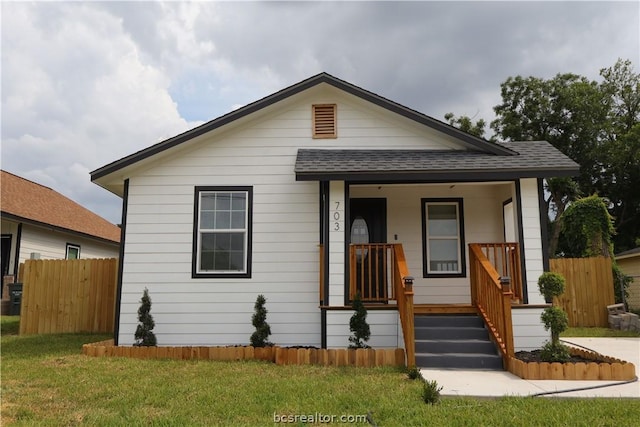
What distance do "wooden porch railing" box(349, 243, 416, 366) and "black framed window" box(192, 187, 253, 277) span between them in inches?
75.9

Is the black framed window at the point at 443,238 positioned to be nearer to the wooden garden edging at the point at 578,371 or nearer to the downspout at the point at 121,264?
the wooden garden edging at the point at 578,371

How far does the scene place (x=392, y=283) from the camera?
7828 mm

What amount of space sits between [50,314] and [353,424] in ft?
30.5

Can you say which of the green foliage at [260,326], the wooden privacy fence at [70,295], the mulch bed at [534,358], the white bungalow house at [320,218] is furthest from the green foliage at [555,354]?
the wooden privacy fence at [70,295]

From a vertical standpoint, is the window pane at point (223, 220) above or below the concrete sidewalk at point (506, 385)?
above

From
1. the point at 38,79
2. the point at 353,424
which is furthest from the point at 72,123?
the point at 353,424

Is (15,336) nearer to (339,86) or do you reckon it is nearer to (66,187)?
(339,86)

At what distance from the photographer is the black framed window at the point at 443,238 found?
29.6 ft

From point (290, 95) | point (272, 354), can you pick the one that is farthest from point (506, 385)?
point (290, 95)

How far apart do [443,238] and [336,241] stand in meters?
2.65

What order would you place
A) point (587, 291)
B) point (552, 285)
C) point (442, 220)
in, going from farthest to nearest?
point (587, 291)
point (442, 220)
point (552, 285)

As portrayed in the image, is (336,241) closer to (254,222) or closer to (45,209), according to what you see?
(254,222)

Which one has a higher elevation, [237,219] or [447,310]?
[237,219]

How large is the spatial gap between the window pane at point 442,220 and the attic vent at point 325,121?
242 centimetres
